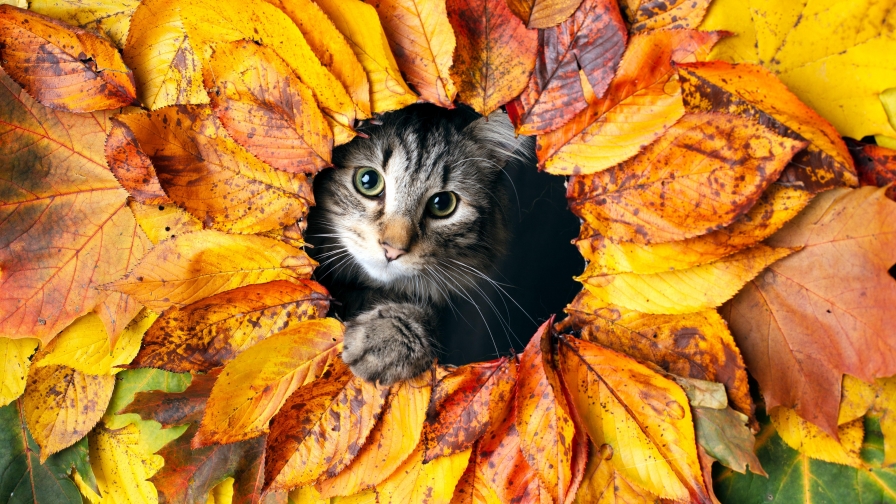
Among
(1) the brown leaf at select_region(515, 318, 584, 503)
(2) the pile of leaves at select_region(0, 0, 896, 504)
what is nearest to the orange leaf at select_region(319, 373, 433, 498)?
(2) the pile of leaves at select_region(0, 0, 896, 504)

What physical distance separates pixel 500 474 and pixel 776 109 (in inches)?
17.2

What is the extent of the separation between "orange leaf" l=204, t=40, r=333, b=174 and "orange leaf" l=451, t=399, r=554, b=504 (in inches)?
13.6

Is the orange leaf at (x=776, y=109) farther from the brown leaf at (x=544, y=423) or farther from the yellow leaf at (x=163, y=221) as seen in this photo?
the yellow leaf at (x=163, y=221)

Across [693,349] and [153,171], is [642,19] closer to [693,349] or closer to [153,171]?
[693,349]

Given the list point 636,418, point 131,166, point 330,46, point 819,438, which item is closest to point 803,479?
point 819,438

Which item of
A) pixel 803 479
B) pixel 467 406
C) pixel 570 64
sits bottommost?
pixel 803 479

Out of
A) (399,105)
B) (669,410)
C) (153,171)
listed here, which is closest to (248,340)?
(153,171)

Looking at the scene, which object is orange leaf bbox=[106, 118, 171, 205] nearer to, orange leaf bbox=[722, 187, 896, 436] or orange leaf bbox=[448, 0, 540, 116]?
orange leaf bbox=[448, 0, 540, 116]

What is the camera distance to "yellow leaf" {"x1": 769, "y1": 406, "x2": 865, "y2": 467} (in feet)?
1.82

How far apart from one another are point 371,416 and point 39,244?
41cm

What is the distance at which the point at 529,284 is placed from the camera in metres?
0.99

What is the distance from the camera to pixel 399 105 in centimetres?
60

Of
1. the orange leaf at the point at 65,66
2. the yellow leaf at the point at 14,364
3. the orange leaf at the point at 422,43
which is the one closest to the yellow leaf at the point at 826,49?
the orange leaf at the point at 422,43

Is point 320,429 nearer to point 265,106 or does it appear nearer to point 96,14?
point 265,106
